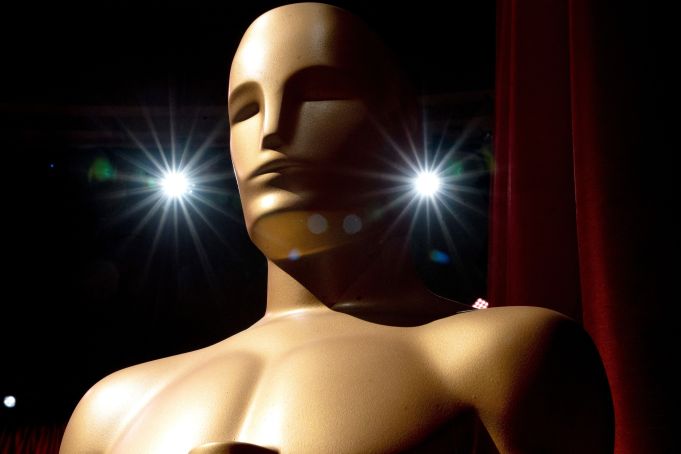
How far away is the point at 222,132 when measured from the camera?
11.3 feet

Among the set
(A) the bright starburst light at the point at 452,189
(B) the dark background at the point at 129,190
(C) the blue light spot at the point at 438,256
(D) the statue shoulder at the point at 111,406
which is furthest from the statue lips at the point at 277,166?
(C) the blue light spot at the point at 438,256

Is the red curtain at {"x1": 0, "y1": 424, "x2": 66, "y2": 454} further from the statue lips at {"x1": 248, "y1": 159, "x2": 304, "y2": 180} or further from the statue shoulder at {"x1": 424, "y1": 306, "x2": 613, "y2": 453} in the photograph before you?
the statue shoulder at {"x1": 424, "y1": 306, "x2": 613, "y2": 453}

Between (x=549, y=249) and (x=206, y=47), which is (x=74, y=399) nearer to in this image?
(x=206, y=47)

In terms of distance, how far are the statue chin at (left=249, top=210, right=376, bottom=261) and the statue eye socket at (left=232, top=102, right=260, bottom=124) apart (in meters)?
0.26

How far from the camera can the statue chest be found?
1076mm

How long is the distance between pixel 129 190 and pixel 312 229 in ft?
7.60

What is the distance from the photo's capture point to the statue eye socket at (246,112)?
156 centimetres

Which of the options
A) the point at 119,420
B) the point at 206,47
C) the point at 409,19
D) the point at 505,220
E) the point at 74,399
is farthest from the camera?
the point at 74,399

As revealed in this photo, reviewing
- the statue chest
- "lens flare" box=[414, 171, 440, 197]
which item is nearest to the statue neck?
the statue chest

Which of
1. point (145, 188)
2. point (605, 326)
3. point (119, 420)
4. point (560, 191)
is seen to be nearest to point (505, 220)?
point (560, 191)

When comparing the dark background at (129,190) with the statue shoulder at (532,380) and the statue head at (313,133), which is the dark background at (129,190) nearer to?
the statue head at (313,133)

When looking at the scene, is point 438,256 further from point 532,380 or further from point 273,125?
point 532,380

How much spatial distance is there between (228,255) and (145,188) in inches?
21.1

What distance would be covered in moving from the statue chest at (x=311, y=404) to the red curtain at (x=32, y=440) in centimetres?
194
